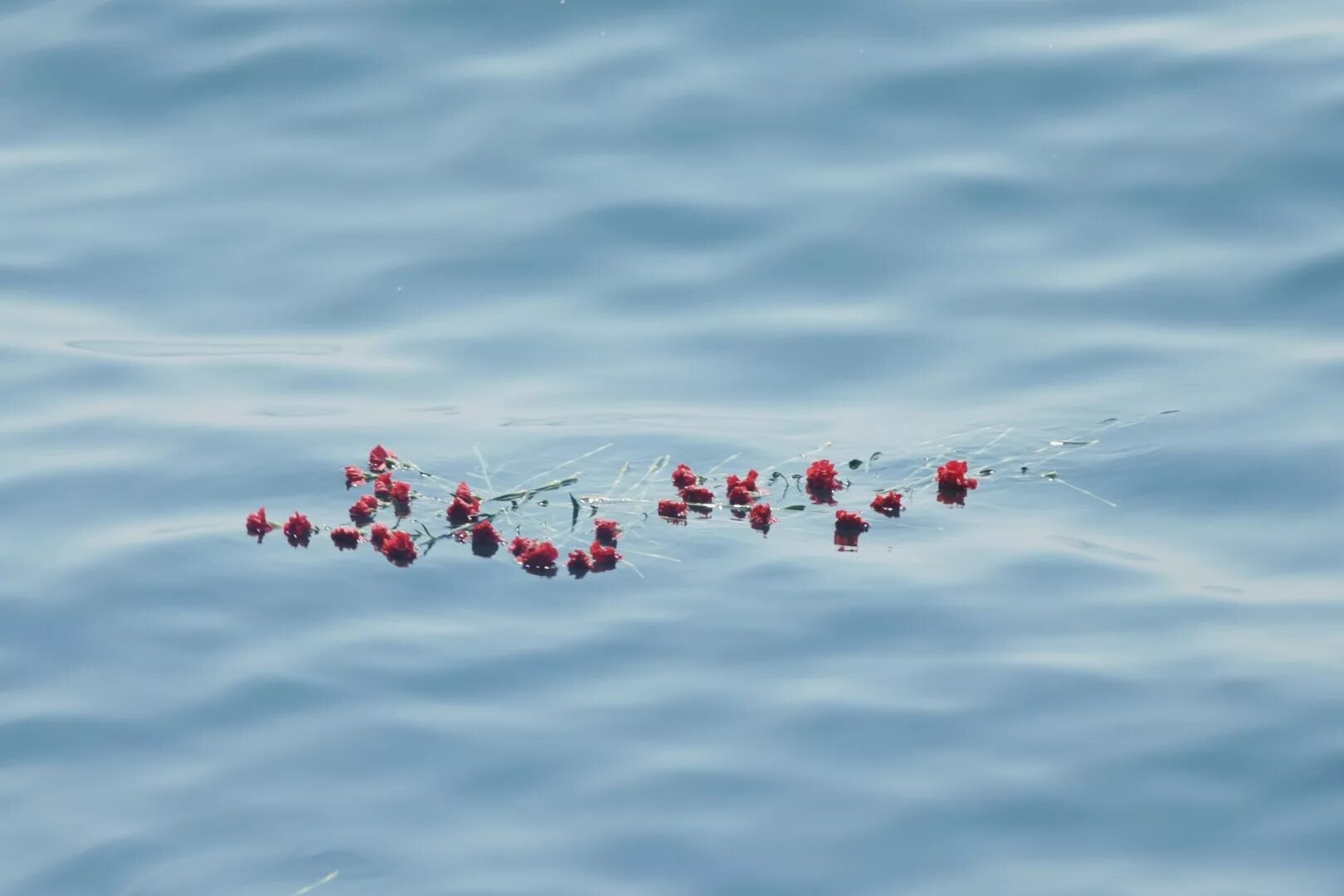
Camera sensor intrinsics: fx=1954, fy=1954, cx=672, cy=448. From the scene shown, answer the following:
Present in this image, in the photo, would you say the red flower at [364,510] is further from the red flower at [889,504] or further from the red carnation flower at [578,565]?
the red flower at [889,504]

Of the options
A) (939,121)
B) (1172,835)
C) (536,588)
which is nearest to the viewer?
(1172,835)

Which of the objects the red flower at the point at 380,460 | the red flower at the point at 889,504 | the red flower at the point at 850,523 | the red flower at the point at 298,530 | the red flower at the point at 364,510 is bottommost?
the red flower at the point at 850,523

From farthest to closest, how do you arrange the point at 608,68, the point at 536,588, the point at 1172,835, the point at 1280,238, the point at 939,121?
the point at 608,68, the point at 939,121, the point at 1280,238, the point at 536,588, the point at 1172,835

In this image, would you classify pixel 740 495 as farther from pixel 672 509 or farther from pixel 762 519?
pixel 672 509

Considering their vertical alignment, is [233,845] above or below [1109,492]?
below

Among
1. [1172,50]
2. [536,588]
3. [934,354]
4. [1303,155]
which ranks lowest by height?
[536,588]

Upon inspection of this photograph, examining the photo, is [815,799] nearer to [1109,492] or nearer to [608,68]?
[1109,492]

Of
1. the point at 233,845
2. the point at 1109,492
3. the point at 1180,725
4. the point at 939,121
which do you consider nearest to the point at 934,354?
the point at 1109,492

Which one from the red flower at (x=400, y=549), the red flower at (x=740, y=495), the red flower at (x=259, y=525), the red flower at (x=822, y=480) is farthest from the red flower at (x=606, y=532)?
the red flower at (x=259, y=525)
